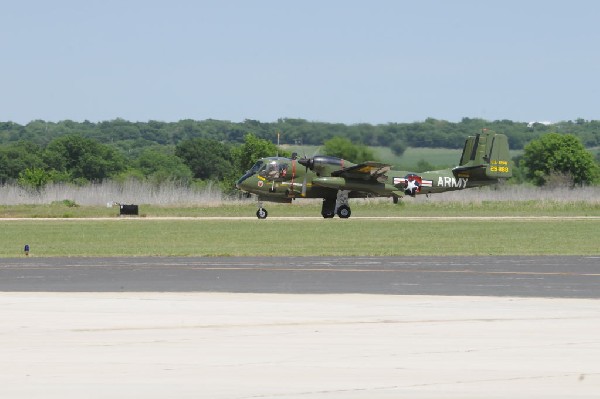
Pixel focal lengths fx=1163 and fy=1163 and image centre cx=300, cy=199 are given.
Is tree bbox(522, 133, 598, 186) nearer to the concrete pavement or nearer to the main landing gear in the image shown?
the main landing gear

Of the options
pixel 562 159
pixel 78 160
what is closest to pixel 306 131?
pixel 562 159

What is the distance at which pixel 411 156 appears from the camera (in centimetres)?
6456

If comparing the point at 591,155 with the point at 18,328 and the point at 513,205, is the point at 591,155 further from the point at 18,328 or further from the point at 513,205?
the point at 18,328

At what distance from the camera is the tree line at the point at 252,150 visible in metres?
65.8

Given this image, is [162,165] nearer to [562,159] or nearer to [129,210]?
[562,159]

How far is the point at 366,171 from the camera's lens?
60219 millimetres

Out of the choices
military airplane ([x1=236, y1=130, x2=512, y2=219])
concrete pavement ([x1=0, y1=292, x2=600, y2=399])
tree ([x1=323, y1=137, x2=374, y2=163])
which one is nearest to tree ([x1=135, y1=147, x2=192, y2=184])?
tree ([x1=323, y1=137, x2=374, y2=163])

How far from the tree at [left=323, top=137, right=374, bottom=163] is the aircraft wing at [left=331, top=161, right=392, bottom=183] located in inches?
151

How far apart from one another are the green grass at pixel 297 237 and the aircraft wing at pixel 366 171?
12.2 feet

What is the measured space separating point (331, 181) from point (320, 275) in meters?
34.7

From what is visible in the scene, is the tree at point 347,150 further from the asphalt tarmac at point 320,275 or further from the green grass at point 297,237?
the asphalt tarmac at point 320,275

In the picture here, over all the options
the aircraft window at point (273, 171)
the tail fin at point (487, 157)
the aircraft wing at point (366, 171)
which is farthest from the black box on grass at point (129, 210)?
the tail fin at point (487, 157)

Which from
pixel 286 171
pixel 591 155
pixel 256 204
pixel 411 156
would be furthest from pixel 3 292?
pixel 591 155

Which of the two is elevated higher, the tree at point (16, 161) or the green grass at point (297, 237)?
the green grass at point (297, 237)
